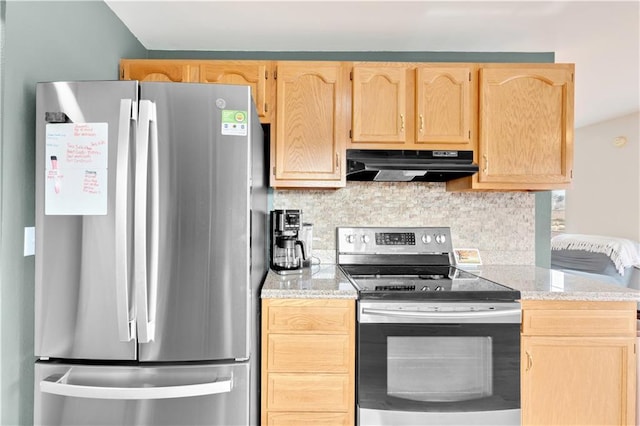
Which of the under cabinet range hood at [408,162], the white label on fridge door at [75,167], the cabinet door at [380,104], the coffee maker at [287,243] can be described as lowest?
the coffee maker at [287,243]

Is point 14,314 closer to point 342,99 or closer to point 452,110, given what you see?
point 342,99

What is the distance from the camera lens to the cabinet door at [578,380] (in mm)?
1774

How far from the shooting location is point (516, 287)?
1.85m

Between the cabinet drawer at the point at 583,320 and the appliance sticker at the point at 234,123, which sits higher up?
the appliance sticker at the point at 234,123

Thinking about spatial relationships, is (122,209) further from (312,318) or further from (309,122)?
(309,122)

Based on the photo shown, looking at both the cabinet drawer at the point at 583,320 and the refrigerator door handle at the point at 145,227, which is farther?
the cabinet drawer at the point at 583,320

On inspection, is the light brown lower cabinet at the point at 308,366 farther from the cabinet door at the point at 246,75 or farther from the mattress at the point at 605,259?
the mattress at the point at 605,259

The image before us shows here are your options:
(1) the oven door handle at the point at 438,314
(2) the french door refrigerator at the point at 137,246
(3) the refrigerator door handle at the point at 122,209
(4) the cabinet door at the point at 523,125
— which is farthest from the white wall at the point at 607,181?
(3) the refrigerator door handle at the point at 122,209

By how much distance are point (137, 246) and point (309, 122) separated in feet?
4.08

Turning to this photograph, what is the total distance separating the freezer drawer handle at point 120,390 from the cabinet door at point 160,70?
1.60 m

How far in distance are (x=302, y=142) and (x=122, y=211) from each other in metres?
1.14

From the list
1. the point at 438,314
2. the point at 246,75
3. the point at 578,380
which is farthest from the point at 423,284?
the point at 246,75

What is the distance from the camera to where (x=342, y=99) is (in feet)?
7.27

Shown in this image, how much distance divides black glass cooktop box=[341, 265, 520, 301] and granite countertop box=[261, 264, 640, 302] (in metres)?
0.08
